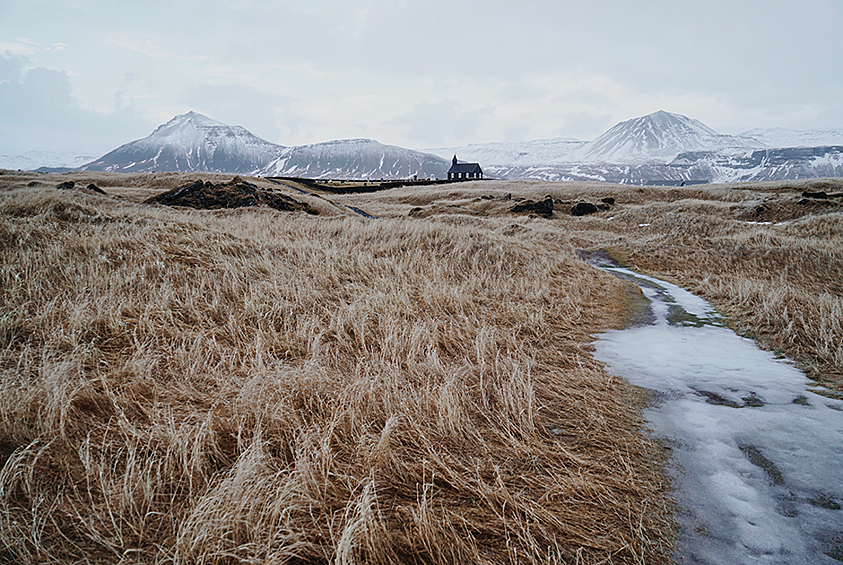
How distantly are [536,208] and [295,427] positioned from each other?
31.8m

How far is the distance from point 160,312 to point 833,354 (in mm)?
8434

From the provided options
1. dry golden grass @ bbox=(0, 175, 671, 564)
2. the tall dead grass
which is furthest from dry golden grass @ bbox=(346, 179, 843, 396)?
dry golden grass @ bbox=(0, 175, 671, 564)

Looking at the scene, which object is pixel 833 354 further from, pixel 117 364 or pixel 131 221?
pixel 131 221

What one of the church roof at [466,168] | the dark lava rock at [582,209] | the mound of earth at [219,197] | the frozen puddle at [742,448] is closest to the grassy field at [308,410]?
the frozen puddle at [742,448]

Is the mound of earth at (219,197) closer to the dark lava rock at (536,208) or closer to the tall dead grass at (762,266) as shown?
the tall dead grass at (762,266)

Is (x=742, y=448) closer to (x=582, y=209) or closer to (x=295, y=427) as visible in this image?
(x=295, y=427)

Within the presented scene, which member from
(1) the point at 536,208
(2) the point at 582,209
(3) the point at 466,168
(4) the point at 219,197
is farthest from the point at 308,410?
(3) the point at 466,168

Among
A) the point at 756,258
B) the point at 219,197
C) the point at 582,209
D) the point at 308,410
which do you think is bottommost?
the point at 756,258

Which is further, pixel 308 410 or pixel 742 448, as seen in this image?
pixel 308 410

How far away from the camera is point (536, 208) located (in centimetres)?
3158

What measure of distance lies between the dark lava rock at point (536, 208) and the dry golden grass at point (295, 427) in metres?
26.6

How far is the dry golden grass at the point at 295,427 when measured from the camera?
1.87 meters

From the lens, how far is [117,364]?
3490mm

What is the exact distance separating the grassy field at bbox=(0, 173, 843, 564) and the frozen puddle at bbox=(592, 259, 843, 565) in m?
0.23
